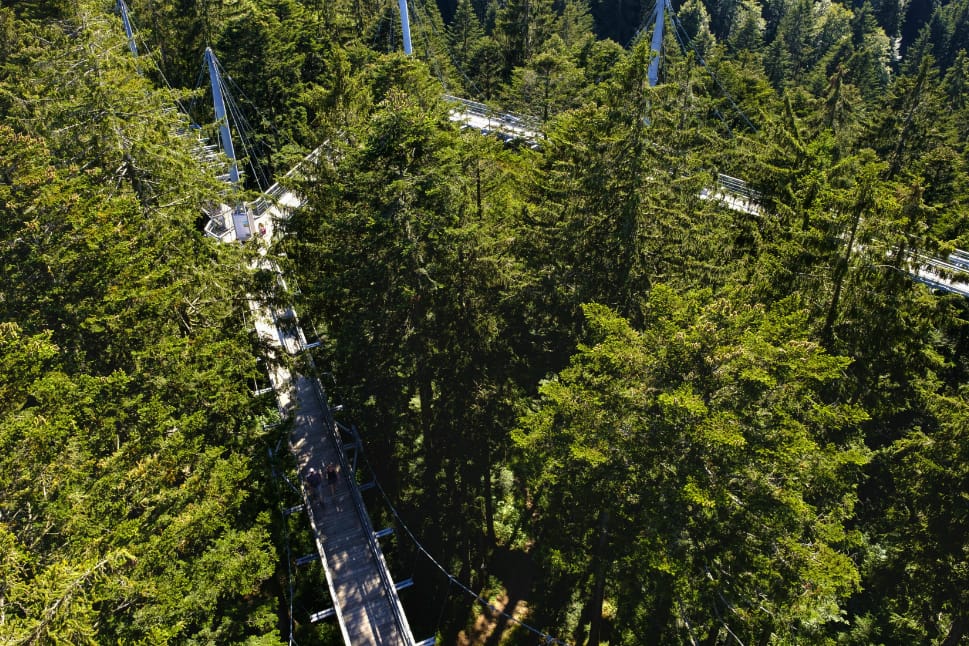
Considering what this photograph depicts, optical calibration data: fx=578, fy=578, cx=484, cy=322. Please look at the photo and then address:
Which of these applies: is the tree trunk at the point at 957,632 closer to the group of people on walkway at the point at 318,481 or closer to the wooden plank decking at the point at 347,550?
the wooden plank decking at the point at 347,550

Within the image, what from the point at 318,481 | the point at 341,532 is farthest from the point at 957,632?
the point at 318,481

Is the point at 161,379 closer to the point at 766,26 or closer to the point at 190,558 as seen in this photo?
the point at 190,558

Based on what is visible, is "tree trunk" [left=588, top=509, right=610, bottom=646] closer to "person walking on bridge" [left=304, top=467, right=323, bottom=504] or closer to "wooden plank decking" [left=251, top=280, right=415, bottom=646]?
"wooden plank decking" [left=251, top=280, right=415, bottom=646]

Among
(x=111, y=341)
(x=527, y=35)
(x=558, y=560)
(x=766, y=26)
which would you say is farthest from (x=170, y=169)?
(x=766, y=26)

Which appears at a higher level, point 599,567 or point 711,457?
point 711,457

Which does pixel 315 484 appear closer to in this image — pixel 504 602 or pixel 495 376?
pixel 495 376

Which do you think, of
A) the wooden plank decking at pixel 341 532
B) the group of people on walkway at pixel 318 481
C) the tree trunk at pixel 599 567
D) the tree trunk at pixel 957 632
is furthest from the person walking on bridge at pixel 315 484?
the tree trunk at pixel 957 632


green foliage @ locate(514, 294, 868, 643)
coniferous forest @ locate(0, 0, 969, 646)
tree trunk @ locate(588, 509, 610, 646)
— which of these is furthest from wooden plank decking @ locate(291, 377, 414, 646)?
green foliage @ locate(514, 294, 868, 643)
